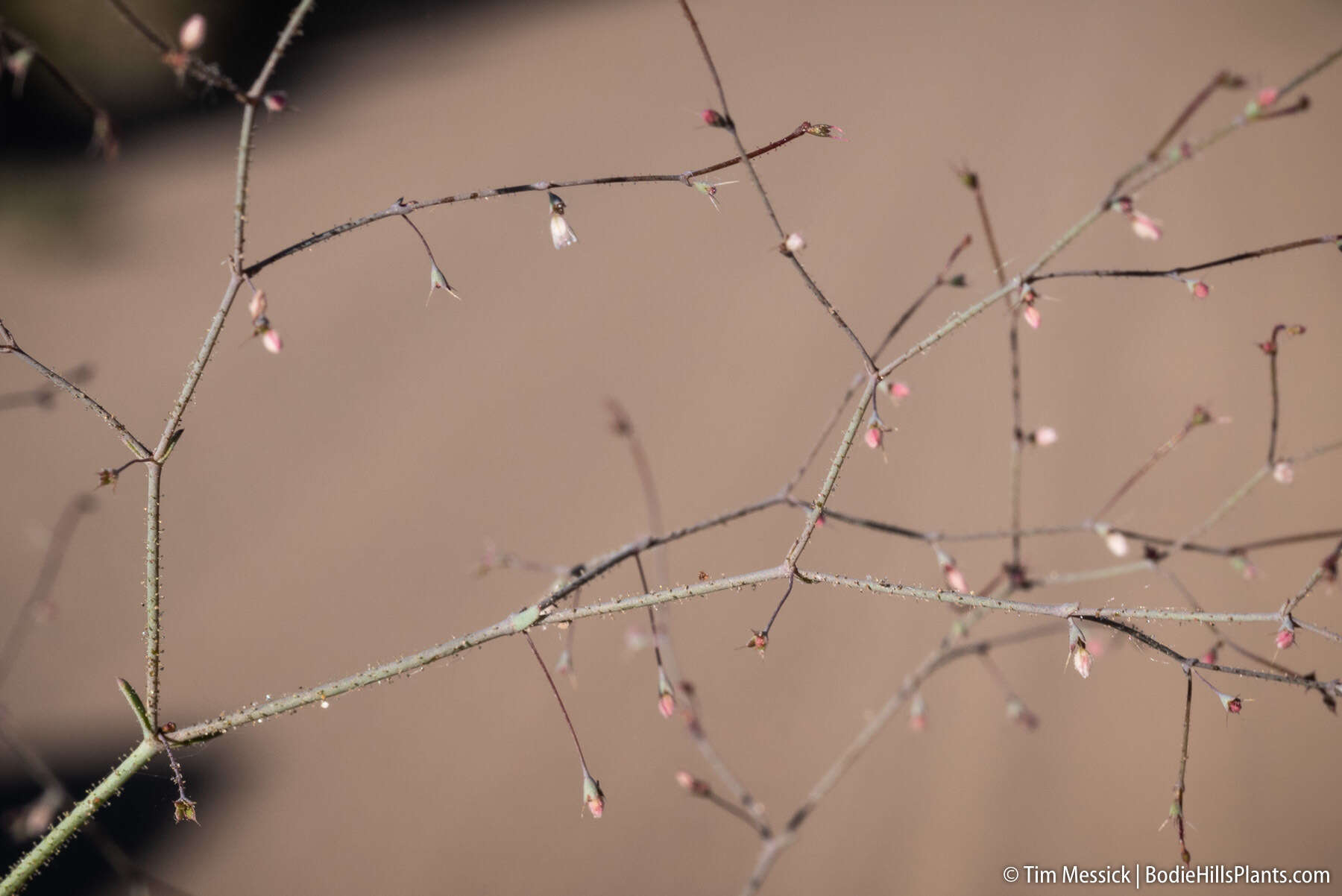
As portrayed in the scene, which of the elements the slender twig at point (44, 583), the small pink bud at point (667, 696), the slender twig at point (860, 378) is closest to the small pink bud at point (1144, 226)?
the slender twig at point (860, 378)

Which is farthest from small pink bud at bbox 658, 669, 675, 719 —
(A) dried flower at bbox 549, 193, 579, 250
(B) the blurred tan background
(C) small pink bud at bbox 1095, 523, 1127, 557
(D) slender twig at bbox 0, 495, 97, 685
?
(D) slender twig at bbox 0, 495, 97, 685

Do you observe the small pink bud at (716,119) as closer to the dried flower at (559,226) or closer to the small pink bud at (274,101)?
the dried flower at (559,226)

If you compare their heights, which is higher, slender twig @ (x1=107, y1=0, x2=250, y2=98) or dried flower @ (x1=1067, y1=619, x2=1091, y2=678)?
slender twig @ (x1=107, y1=0, x2=250, y2=98)

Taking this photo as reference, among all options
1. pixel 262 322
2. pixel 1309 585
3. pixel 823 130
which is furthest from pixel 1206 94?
pixel 262 322

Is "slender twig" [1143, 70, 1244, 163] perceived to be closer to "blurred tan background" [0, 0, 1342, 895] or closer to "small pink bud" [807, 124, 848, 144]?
"small pink bud" [807, 124, 848, 144]

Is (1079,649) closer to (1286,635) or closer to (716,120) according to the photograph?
(1286,635)
